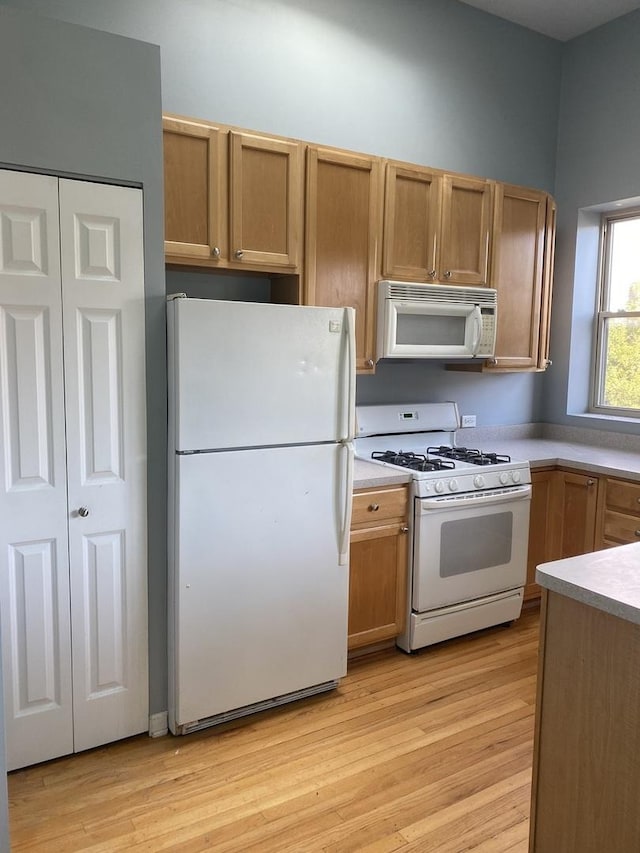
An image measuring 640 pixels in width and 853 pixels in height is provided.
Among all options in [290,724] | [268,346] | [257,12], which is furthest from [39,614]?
[257,12]

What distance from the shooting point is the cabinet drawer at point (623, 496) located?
3160 mm

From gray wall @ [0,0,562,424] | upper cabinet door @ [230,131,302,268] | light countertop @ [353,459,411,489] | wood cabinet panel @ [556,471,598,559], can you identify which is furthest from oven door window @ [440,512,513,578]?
upper cabinet door @ [230,131,302,268]

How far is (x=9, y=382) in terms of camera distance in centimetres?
208

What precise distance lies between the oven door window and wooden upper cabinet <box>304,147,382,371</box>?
36.0 inches

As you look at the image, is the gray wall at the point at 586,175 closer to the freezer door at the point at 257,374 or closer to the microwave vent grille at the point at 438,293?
the microwave vent grille at the point at 438,293

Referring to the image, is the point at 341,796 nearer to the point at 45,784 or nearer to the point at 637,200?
the point at 45,784

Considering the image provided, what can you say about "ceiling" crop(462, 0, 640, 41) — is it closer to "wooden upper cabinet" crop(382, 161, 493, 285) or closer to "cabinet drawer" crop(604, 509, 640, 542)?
"wooden upper cabinet" crop(382, 161, 493, 285)

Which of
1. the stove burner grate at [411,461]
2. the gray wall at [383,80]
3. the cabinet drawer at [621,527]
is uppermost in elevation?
the gray wall at [383,80]

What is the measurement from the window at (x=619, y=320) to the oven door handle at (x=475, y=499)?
1181 millimetres

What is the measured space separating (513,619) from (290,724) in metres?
1.46

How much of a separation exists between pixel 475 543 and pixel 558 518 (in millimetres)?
695

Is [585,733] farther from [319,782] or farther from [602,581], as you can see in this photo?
[319,782]

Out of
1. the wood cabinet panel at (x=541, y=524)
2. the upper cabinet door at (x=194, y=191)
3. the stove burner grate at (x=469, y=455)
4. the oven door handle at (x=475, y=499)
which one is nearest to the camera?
the upper cabinet door at (x=194, y=191)

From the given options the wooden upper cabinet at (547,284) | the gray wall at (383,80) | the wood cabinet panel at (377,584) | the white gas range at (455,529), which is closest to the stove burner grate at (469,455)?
the white gas range at (455,529)
